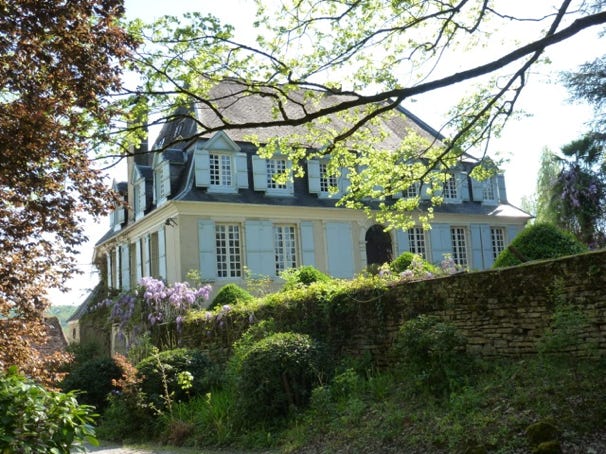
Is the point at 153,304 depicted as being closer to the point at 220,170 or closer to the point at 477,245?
the point at 220,170

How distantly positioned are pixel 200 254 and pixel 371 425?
15.2 meters

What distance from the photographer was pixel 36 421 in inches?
204

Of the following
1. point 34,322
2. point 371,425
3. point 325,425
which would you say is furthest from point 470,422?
point 34,322

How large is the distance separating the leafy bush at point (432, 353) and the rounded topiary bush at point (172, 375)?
13.9 feet

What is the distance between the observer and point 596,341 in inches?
301

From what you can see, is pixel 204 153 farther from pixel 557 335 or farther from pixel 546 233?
pixel 557 335

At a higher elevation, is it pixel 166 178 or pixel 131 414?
pixel 166 178

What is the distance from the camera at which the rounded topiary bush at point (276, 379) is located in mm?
9594

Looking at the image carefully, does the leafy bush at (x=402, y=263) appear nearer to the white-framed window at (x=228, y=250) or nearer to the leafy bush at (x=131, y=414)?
the leafy bush at (x=131, y=414)

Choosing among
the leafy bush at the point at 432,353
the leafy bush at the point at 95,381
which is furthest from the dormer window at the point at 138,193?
the leafy bush at the point at 432,353

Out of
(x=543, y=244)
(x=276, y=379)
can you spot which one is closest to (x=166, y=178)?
(x=543, y=244)

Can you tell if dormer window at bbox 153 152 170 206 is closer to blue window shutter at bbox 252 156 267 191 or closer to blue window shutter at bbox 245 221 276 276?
blue window shutter at bbox 252 156 267 191

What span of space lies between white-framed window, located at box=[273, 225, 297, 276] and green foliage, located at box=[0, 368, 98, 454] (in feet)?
61.5

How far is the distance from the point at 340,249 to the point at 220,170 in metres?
5.33
